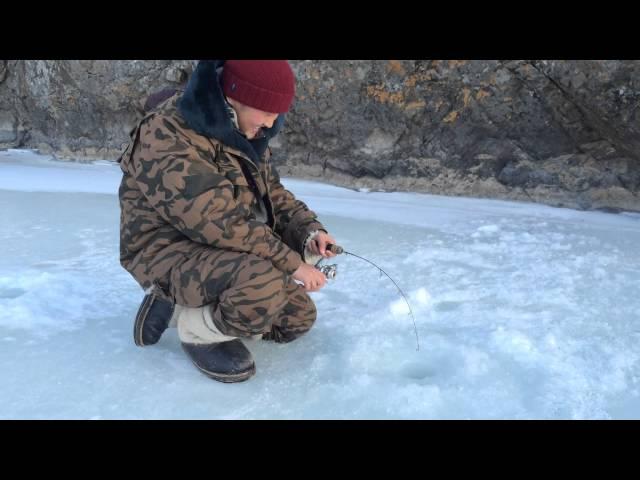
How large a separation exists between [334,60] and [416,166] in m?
0.87

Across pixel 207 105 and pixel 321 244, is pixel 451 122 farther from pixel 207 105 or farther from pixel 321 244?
pixel 207 105

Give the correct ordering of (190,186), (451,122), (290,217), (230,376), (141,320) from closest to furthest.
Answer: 1. (190,186)
2. (230,376)
3. (141,320)
4. (290,217)
5. (451,122)

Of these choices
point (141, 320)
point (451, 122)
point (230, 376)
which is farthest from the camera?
point (451, 122)

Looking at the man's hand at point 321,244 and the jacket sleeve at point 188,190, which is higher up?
the jacket sleeve at point 188,190

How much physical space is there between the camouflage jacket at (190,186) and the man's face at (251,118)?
0.10 ft

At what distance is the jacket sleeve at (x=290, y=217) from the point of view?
75.6 inches

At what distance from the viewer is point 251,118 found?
1.62 meters

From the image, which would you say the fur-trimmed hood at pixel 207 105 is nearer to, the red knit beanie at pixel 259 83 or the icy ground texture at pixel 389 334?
the red knit beanie at pixel 259 83

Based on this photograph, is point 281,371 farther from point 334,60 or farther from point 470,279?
point 334,60

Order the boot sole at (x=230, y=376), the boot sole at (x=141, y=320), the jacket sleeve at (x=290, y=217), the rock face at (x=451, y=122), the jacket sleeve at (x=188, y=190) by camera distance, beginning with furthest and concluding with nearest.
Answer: the rock face at (x=451, y=122) < the jacket sleeve at (x=290, y=217) < the boot sole at (x=141, y=320) < the boot sole at (x=230, y=376) < the jacket sleeve at (x=188, y=190)

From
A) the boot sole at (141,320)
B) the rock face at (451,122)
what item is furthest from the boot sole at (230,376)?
the rock face at (451,122)

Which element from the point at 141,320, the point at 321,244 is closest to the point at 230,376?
the point at 141,320

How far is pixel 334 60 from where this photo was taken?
3869 mm

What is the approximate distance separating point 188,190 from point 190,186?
0.04 feet
